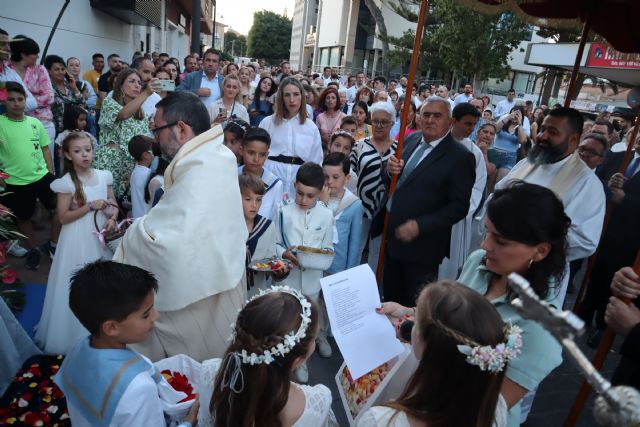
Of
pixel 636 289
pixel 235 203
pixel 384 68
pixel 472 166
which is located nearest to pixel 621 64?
pixel 472 166

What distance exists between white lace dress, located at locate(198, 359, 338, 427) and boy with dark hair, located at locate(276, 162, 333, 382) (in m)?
1.57

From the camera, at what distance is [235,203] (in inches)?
80.4

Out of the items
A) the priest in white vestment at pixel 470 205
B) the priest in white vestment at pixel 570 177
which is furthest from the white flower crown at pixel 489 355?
the priest in white vestment at pixel 470 205

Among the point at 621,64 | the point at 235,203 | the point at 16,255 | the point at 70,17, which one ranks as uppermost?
the point at 621,64

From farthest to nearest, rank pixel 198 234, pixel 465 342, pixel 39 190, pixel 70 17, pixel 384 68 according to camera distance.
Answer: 1. pixel 384 68
2. pixel 70 17
3. pixel 39 190
4. pixel 198 234
5. pixel 465 342

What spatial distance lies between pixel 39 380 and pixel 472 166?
337 cm

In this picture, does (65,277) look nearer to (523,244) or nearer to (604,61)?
(523,244)

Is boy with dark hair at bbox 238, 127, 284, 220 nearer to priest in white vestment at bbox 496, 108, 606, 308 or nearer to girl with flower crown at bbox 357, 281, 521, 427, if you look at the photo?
priest in white vestment at bbox 496, 108, 606, 308

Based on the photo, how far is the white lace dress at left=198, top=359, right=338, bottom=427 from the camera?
1.60m

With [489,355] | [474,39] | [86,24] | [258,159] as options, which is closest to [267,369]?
[489,355]

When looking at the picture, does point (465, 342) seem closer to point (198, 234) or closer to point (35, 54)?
point (198, 234)

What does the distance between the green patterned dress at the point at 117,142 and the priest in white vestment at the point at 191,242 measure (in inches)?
102

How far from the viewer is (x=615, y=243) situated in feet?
13.5

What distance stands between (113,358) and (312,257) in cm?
174
